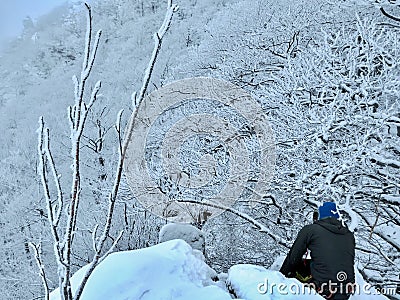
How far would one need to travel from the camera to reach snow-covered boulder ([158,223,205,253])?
4.18m

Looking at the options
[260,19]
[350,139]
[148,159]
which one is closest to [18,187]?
[148,159]

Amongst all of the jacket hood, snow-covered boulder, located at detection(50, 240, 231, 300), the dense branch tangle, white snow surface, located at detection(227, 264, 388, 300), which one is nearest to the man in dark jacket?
the jacket hood

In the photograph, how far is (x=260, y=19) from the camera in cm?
1369

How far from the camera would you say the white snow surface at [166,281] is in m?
2.19

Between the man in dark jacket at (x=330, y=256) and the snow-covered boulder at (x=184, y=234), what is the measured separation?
172 centimetres

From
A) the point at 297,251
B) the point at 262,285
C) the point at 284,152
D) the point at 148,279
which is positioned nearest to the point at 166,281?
the point at 148,279

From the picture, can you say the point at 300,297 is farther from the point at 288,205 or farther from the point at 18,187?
the point at 18,187

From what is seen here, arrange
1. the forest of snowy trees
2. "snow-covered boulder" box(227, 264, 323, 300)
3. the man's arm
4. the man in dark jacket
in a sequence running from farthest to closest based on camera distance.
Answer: the forest of snowy trees
the man's arm
the man in dark jacket
"snow-covered boulder" box(227, 264, 323, 300)

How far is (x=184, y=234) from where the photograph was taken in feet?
13.9

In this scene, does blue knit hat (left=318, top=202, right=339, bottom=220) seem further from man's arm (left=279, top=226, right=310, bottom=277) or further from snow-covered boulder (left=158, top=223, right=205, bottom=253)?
snow-covered boulder (left=158, top=223, right=205, bottom=253)

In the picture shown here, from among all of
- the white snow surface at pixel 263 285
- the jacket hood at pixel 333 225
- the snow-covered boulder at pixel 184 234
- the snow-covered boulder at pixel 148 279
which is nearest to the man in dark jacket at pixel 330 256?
the jacket hood at pixel 333 225

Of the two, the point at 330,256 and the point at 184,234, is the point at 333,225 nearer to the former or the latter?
the point at 330,256

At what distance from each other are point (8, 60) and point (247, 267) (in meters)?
49.2

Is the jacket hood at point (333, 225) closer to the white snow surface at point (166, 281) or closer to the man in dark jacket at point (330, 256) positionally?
the man in dark jacket at point (330, 256)
